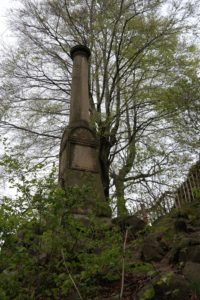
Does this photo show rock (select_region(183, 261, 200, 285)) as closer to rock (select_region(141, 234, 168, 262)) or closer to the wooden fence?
rock (select_region(141, 234, 168, 262))

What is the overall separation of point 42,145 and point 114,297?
898 cm

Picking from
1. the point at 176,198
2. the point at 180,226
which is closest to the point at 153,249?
the point at 180,226

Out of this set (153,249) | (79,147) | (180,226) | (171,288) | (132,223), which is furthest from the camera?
(79,147)

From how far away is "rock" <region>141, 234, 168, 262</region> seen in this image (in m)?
4.87

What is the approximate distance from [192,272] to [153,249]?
1.37 metres

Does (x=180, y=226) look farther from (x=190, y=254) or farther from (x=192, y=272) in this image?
(x=192, y=272)

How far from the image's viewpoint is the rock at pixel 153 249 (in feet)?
16.0

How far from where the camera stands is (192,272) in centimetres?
364

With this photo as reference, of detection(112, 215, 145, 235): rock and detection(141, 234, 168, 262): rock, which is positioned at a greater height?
detection(112, 215, 145, 235): rock

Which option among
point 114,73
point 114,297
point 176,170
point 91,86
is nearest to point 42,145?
point 91,86

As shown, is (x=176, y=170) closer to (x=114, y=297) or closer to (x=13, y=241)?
(x=114, y=297)

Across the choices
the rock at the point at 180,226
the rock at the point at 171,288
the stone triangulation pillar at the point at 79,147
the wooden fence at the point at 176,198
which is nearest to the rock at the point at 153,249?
the rock at the point at 180,226

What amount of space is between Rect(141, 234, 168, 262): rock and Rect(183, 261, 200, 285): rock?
1.06 meters

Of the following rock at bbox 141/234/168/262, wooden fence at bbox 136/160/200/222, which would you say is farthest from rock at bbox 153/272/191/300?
wooden fence at bbox 136/160/200/222
